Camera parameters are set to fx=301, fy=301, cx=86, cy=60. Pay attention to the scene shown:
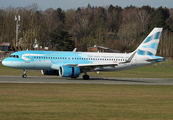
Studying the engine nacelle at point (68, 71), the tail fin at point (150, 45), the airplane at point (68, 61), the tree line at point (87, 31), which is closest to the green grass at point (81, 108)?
the engine nacelle at point (68, 71)

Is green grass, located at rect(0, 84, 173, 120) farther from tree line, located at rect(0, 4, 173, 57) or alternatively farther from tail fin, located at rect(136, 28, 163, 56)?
tree line, located at rect(0, 4, 173, 57)

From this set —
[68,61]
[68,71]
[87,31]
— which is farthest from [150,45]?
[87,31]

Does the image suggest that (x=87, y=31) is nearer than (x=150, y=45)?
No

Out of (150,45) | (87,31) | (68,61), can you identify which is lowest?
(68,61)

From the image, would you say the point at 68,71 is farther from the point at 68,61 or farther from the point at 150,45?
the point at 150,45

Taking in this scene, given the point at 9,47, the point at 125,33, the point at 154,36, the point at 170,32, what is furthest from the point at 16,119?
the point at 125,33

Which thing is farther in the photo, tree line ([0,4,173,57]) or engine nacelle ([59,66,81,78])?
tree line ([0,4,173,57])

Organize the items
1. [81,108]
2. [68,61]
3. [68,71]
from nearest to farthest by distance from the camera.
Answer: [81,108], [68,71], [68,61]

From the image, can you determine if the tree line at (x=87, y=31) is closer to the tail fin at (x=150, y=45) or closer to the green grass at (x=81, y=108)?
the tail fin at (x=150, y=45)

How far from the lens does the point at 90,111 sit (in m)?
14.5

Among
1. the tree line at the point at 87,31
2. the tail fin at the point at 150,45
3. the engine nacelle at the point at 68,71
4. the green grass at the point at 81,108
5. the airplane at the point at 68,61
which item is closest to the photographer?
the green grass at the point at 81,108

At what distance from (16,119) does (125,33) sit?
15182 cm

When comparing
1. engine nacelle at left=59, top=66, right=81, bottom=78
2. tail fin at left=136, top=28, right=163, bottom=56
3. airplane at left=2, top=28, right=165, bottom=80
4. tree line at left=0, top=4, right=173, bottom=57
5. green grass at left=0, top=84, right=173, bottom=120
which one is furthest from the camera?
tree line at left=0, top=4, right=173, bottom=57

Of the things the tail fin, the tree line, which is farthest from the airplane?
the tree line
